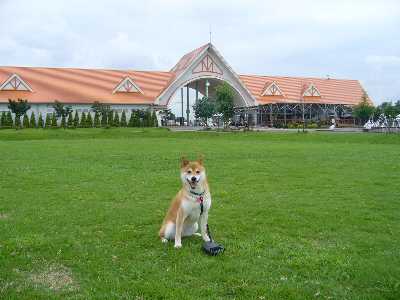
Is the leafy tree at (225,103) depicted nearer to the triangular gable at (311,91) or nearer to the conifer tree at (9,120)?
the triangular gable at (311,91)

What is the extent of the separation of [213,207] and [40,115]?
45.3 m

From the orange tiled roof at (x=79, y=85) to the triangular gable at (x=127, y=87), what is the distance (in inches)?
20.3

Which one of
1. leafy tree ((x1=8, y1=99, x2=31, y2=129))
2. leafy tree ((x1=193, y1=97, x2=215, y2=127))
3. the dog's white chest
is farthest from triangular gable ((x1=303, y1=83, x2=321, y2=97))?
the dog's white chest

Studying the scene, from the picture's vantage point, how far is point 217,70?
2391 inches

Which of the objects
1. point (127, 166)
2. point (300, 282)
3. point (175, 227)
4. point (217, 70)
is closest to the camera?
point (300, 282)

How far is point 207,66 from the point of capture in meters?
60.1

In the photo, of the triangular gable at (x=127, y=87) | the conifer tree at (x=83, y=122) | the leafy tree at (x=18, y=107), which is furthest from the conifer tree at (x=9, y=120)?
the triangular gable at (x=127, y=87)

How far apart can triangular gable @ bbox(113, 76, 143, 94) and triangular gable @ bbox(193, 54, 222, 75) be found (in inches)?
302

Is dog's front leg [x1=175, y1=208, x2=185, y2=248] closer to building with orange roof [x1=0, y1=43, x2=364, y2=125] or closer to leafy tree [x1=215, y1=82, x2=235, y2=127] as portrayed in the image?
leafy tree [x1=215, y1=82, x2=235, y2=127]

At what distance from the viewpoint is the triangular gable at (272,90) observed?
63.2 m

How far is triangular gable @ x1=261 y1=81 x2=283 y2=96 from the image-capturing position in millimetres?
63188

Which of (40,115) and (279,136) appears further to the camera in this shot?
(40,115)

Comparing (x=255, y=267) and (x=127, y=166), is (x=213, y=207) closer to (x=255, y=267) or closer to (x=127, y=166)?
(x=255, y=267)

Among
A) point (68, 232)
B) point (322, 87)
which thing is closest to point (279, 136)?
point (68, 232)
